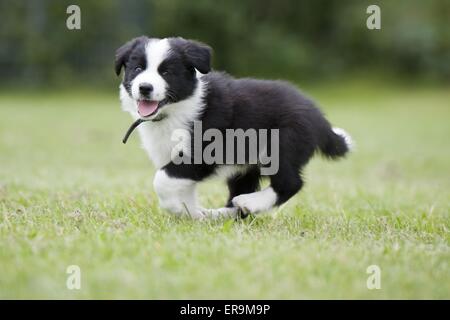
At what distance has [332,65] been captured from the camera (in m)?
26.4

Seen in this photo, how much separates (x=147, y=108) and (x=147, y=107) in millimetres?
11

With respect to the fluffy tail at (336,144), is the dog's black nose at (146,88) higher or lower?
higher

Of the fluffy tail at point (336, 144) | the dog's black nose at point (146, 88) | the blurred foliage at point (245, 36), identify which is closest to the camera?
the dog's black nose at point (146, 88)

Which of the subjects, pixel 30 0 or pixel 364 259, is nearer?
pixel 364 259

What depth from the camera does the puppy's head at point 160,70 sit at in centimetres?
432

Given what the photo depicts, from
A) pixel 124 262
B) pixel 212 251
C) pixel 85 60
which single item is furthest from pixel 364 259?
pixel 85 60

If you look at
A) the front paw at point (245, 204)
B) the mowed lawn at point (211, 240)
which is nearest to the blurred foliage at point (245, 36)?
the mowed lawn at point (211, 240)

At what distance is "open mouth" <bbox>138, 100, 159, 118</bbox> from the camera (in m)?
4.35

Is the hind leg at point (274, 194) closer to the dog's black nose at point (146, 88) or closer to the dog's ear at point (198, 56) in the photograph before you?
the dog's ear at point (198, 56)

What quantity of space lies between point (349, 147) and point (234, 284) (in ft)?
7.36

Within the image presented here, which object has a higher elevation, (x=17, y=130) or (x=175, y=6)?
(x=175, y=6)

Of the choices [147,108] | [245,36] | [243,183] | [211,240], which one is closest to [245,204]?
[243,183]

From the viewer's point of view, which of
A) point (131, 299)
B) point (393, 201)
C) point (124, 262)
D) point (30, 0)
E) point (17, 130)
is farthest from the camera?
point (30, 0)

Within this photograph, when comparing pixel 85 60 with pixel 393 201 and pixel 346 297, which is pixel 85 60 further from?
pixel 346 297
